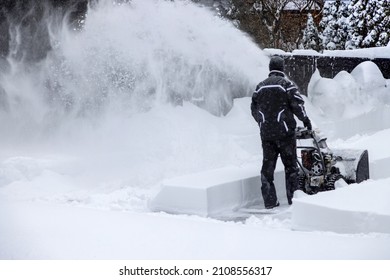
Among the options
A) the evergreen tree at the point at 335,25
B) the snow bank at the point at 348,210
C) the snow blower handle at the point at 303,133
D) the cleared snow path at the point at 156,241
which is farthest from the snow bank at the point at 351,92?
the evergreen tree at the point at 335,25

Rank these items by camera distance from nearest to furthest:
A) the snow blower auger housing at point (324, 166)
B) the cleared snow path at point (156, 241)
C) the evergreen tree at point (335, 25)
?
the cleared snow path at point (156, 241) < the snow blower auger housing at point (324, 166) < the evergreen tree at point (335, 25)

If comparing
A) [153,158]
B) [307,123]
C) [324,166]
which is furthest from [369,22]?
[307,123]

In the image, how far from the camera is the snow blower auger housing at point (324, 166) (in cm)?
753

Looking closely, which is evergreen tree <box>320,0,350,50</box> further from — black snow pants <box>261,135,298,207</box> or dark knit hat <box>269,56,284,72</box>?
black snow pants <box>261,135,298,207</box>

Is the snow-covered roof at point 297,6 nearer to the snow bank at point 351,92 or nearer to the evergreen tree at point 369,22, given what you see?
the evergreen tree at point 369,22

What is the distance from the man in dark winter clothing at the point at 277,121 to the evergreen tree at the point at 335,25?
2256 centimetres

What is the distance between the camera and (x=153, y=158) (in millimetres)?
10094

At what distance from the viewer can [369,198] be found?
19.6 ft

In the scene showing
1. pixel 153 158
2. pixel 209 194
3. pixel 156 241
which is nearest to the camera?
pixel 156 241

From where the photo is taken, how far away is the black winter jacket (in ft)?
23.7

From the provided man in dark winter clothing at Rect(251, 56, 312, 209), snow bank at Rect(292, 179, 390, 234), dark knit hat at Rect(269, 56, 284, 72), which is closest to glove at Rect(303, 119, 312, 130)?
man in dark winter clothing at Rect(251, 56, 312, 209)

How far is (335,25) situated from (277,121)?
23.6m

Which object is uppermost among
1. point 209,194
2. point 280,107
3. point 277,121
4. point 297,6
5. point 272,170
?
point 297,6

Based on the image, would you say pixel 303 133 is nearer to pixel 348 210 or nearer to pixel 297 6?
pixel 348 210
